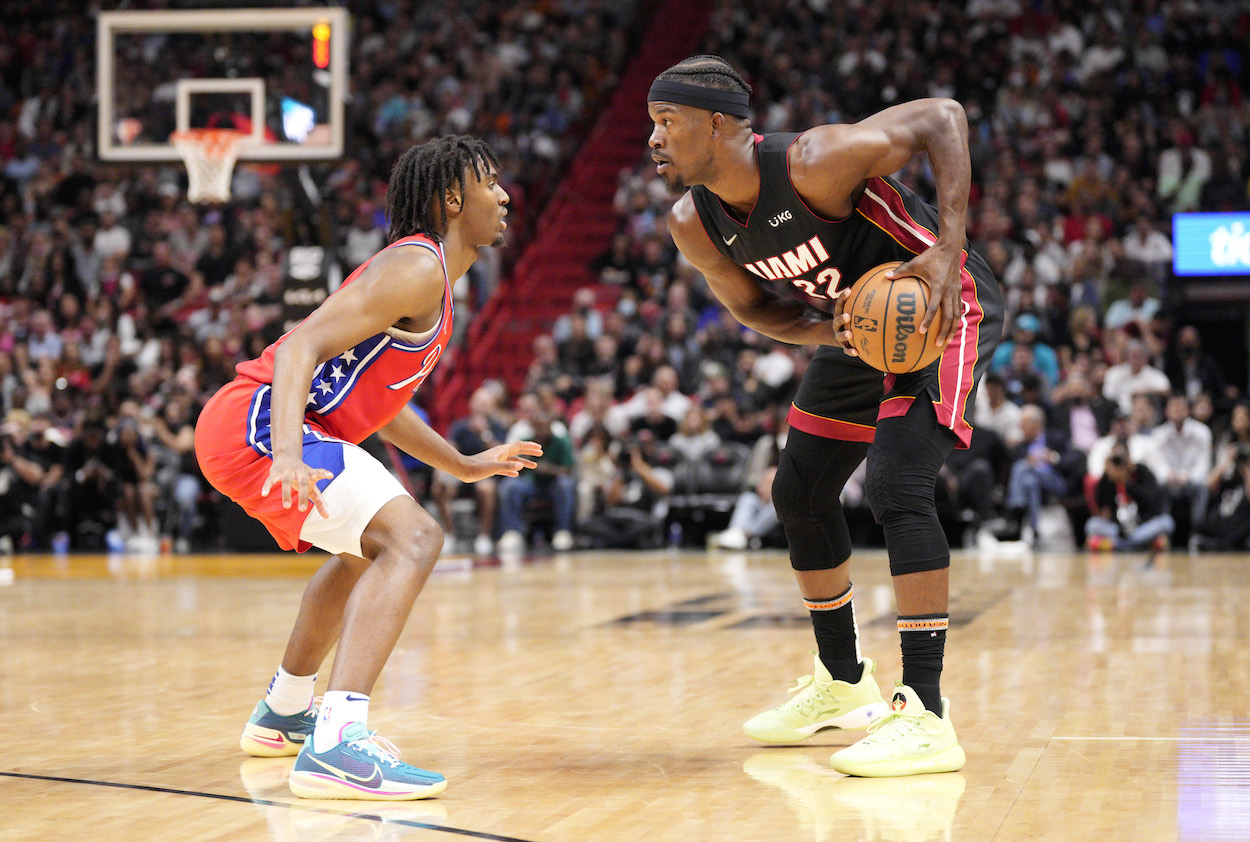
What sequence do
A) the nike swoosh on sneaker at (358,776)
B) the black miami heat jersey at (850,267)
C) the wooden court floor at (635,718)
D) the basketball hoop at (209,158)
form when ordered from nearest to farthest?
1. the wooden court floor at (635,718)
2. the nike swoosh on sneaker at (358,776)
3. the black miami heat jersey at (850,267)
4. the basketball hoop at (209,158)

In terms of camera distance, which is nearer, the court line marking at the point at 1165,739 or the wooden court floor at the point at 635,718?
the wooden court floor at the point at 635,718

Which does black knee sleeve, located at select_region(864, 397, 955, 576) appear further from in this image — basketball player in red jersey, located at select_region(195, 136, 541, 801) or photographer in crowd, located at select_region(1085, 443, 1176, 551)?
photographer in crowd, located at select_region(1085, 443, 1176, 551)

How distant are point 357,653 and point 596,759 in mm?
748

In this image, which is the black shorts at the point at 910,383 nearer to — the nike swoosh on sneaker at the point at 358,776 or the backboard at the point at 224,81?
the nike swoosh on sneaker at the point at 358,776

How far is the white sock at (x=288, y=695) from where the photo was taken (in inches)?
150

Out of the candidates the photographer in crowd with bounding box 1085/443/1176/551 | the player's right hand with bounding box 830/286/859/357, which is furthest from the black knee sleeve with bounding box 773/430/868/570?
the photographer in crowd with bounding box 1085/443/1176/551

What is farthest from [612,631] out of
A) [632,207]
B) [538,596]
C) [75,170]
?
[75,170]

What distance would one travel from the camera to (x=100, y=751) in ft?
12.6

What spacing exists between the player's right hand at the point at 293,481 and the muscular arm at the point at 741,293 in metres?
1.38

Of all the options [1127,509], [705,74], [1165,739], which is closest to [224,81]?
[1127,509]

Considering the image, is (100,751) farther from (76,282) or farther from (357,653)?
(76,282)

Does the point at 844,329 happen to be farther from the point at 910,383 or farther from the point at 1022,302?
the point at 1022,302

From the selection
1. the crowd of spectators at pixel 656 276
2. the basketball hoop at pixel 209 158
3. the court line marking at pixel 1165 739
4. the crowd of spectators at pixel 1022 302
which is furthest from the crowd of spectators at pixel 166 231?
the court line marking at pixel 1165 739

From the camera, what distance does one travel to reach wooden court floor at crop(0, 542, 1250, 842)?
3010mm
